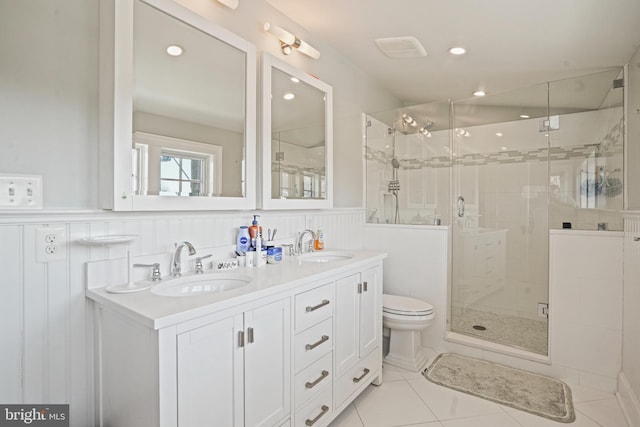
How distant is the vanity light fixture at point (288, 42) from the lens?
2.01 meters

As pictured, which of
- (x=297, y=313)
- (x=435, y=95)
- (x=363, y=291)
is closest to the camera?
(x=297, y=313)

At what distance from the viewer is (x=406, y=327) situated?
2373 millimetres

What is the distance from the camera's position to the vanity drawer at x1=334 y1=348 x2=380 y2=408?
1.80m

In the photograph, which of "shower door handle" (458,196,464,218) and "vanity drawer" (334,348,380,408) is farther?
"shower door handle" (458,196,464,218)

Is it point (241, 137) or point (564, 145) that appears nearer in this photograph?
point (241, 137)

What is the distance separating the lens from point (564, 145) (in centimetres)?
267

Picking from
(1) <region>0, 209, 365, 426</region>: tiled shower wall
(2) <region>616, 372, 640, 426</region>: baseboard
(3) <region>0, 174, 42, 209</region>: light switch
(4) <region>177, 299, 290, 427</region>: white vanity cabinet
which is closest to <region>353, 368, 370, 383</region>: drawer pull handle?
(4) <region>177, 299, 290, 427</region>: white vanity cabinet

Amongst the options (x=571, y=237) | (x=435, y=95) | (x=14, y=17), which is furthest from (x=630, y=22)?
(x=14, y=17)

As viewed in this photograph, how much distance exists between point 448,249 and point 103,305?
7.86ft

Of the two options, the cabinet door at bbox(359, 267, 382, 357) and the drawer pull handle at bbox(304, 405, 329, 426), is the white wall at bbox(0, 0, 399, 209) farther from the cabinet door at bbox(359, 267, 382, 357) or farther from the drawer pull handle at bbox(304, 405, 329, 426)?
the cabinet door at bbox(359, 267, 382, 357)

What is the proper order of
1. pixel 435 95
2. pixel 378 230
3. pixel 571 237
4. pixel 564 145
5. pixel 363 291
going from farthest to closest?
pixel 435 95
pixel 378 230
pixel 564 145
pixel 571 237
pixel 363 291

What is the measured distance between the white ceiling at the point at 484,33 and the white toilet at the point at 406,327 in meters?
1.93

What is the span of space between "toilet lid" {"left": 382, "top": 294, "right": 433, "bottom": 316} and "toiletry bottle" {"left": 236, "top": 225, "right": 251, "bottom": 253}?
1175mm

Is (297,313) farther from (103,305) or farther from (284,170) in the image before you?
(284,170)
